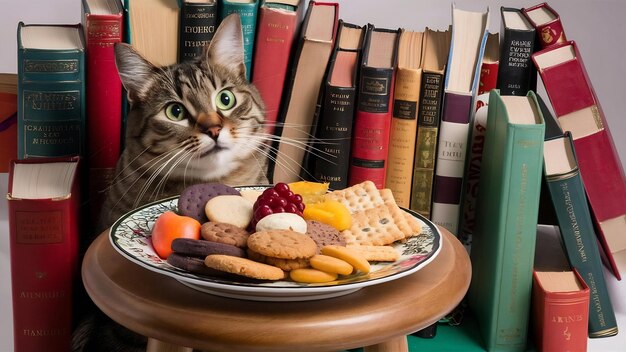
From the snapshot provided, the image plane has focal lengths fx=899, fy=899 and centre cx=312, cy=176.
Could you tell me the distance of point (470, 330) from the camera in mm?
1442

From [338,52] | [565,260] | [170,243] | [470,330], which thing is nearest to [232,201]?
[170,243]

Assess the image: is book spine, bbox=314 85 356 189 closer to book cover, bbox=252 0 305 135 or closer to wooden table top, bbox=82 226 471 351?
book cover, bbox=252 0 305 135

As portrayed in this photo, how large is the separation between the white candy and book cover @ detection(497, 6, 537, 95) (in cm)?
57

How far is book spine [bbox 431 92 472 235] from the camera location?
1362 mm

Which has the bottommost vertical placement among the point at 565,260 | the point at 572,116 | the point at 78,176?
the point at 565,260

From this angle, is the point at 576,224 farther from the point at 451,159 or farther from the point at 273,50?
the point at 273,50

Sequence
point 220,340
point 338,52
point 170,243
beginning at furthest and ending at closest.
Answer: point 338,52
point 170,243
point 220,340

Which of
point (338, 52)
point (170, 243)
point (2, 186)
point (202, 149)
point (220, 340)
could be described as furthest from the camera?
point (2, 186)

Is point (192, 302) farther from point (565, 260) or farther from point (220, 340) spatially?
point (565, 260)

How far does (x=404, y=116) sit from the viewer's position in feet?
4.51

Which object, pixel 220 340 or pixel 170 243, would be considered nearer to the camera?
pixel 220 340

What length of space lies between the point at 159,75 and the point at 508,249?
57 centimetres

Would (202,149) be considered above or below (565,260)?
above

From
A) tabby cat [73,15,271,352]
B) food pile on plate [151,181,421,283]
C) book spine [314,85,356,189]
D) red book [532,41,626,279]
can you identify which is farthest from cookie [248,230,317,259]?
red book [532,41,626,279]
